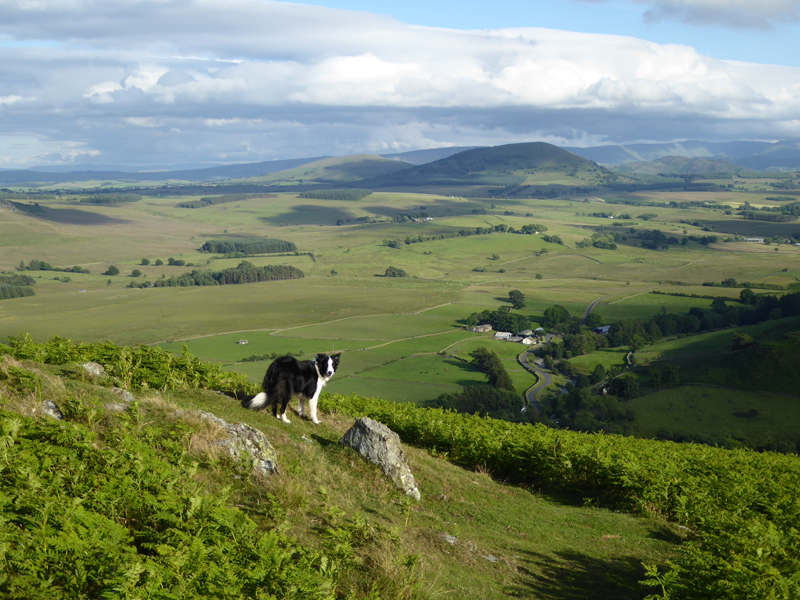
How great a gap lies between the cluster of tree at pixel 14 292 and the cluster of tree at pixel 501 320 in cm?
14866

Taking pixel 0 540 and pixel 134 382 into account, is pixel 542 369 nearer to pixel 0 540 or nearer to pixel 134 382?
pixel 134 382

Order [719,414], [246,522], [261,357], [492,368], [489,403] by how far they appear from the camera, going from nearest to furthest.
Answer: [246,522] < [719,414] < [489,403] < [261,357] < [492,368]

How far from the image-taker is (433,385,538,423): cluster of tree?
95938 mm

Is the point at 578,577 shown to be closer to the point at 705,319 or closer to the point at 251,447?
the point at 251,447

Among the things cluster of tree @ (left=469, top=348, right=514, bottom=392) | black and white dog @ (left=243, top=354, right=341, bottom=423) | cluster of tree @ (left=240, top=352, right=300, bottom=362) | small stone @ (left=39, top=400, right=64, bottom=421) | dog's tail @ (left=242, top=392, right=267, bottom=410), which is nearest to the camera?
small stone @ (left=39, top=400, right=64, bottom=421)

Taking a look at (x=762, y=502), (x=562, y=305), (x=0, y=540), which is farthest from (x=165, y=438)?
(x=562, y=305)

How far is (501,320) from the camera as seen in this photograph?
537 ft

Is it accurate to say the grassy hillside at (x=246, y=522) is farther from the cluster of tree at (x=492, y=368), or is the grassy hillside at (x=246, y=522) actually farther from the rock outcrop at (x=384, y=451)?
the cluster of tree at (x=492, y=368)

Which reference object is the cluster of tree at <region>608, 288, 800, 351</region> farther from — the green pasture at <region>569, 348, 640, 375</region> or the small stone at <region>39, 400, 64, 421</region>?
the small stone at <region>39, 400, 64, 421</region>

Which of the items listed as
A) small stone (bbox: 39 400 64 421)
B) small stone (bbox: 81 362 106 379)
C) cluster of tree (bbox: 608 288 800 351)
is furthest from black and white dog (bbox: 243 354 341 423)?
cluster of tree (bbox: 608 288 800 351)

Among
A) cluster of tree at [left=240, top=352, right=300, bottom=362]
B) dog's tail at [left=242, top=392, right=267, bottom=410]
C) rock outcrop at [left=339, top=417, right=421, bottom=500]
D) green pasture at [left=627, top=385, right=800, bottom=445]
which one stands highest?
dog's tail at [left=242, top=392, right=267, bottom=410]

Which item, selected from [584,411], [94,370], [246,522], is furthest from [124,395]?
[584,411]

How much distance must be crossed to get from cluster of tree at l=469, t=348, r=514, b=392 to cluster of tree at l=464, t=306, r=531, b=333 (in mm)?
28735

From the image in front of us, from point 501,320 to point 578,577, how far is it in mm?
153494
